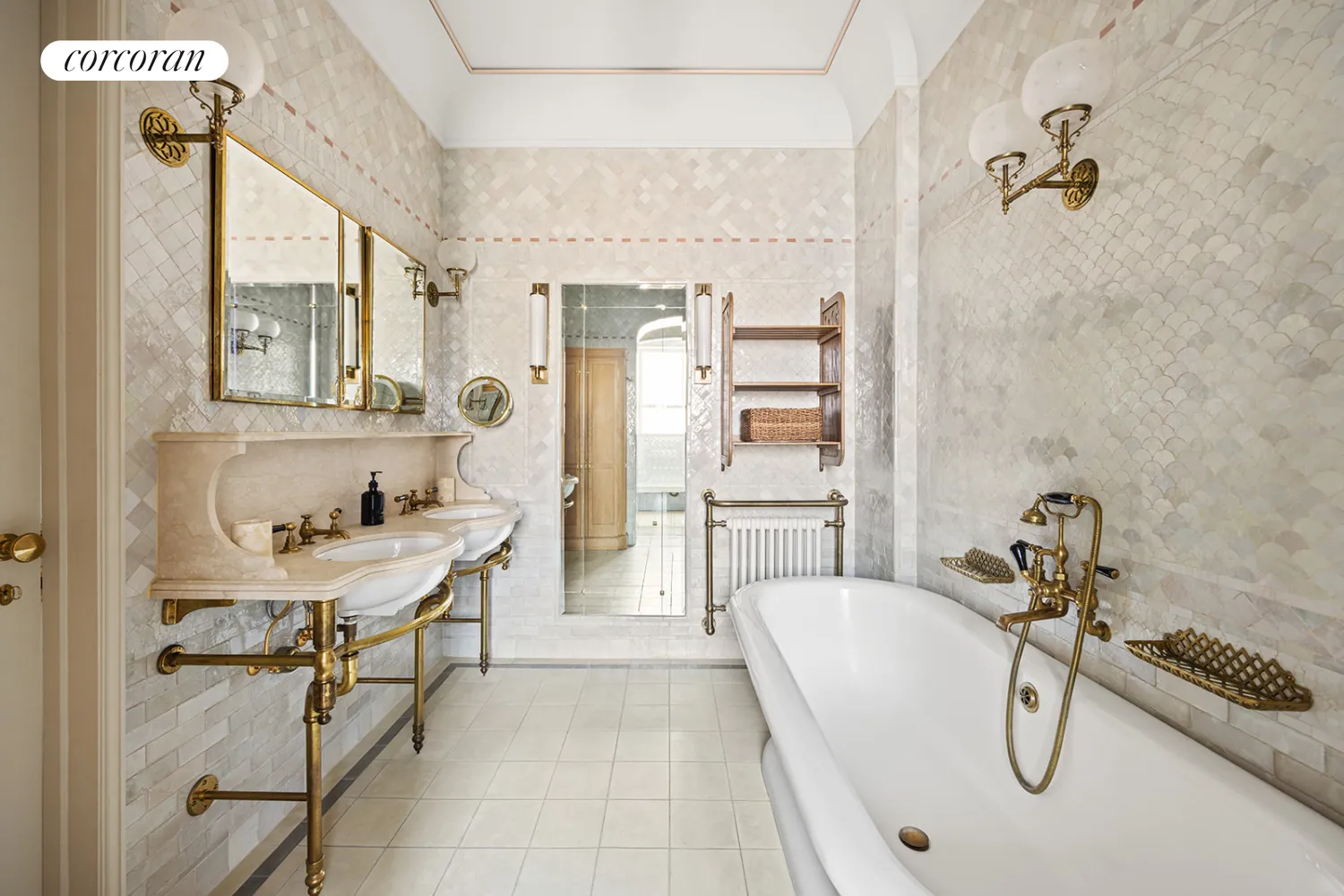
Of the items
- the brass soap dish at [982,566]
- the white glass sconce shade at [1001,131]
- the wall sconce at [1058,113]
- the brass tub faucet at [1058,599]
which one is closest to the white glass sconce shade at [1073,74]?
the wall sconce at [1058,113]

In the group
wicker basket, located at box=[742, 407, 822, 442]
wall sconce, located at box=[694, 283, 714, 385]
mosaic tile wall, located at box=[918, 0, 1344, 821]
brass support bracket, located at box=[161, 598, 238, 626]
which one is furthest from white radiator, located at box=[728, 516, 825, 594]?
brass support bracket, located at box=[161, 598, 238, 626]

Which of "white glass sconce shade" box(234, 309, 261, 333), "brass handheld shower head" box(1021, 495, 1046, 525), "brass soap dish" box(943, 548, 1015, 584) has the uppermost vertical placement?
"white glass sconce shade" box(234, 309, 261, 333)

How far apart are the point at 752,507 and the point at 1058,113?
2042 millimetres

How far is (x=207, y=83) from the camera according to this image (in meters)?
1.29

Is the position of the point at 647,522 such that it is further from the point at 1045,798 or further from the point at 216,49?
the point at 216,49

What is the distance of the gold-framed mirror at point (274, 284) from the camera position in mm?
1436

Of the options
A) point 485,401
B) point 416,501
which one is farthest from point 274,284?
point 485,401

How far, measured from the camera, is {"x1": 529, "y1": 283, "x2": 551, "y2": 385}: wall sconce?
2.68 metres

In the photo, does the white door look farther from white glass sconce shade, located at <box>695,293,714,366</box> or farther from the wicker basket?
the wicker basket

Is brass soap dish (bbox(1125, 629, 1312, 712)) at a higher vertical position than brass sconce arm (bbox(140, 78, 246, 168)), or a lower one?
lower

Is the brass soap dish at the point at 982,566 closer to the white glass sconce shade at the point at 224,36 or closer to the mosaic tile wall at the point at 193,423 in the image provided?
the mosaic tile wall at the point at 193,423

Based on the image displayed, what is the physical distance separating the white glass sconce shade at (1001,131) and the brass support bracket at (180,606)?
7.38 feet

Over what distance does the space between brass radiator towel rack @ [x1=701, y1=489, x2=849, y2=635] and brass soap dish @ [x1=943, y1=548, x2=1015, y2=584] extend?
2.77 feet

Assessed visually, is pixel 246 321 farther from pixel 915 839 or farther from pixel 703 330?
pixel 915 839
